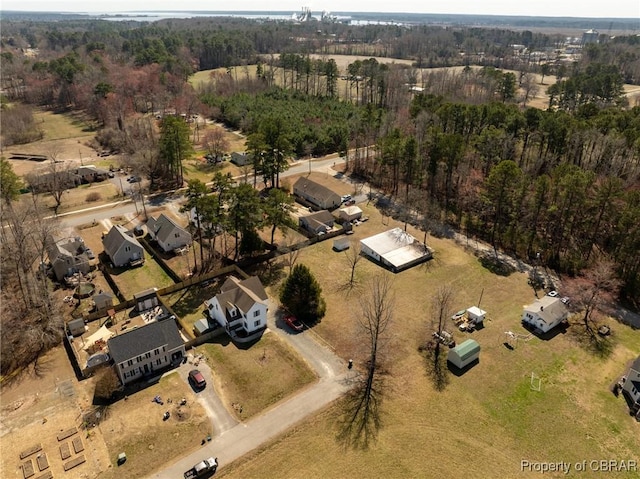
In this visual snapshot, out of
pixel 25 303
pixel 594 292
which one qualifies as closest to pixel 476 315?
pixel 594 292

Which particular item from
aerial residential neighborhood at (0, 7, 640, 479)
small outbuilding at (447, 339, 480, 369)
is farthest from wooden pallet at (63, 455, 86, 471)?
small outbuilding at (447, 339, 480, 369)

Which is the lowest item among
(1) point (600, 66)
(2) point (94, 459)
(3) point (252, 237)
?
(2) point (94, 459)

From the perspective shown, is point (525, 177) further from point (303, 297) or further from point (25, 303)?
point (25, 303)

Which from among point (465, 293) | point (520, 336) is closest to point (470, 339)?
point (520, 336)

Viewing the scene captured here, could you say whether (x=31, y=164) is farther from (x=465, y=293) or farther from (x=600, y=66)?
(x=600, y=66)

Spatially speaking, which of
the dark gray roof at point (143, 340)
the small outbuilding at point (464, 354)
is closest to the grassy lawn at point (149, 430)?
the dark gray roof at point (143, 340)

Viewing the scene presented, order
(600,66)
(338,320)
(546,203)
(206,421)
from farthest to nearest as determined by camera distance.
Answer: (600,66) < (546,203) < (338,320) < (206,421)

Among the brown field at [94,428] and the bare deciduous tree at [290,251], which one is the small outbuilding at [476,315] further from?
the brown field at [94,428]
